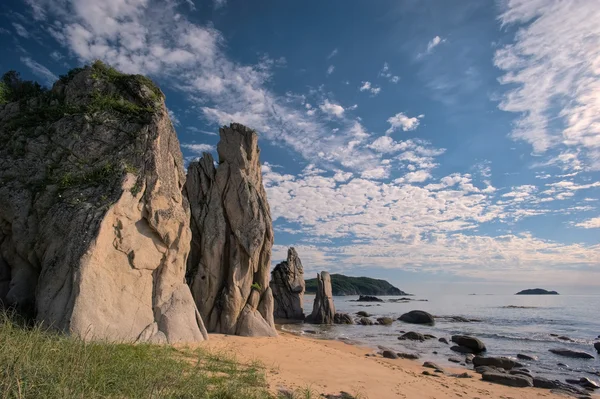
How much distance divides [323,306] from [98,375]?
37.0 metres

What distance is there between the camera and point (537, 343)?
27.5 metres

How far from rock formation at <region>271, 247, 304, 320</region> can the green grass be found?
35291mm

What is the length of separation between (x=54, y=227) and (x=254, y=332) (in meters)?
11.9

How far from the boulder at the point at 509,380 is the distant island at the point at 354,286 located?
119820mm

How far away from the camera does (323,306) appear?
135 ft

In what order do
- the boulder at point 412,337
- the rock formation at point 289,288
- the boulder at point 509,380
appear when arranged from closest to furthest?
the boulder at point 509,380, the boulder at point 412,337, the rock formation at point 289,288

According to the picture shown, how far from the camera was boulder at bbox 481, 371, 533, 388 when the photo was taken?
14.8 metres

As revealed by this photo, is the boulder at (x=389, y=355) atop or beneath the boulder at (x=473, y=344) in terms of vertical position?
beneath

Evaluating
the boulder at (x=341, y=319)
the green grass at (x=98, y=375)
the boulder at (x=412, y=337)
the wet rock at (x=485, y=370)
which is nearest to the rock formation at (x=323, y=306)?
the boulder at (x=341, y=319)

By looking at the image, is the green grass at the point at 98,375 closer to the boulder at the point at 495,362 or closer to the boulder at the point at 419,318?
the boulder at the point at 495,362

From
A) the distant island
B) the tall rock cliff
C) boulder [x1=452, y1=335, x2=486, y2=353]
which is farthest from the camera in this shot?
the distant island

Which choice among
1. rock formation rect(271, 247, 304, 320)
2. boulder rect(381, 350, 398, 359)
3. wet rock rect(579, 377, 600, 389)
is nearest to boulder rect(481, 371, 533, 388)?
wet rock rect(579, 377, 600, 389)

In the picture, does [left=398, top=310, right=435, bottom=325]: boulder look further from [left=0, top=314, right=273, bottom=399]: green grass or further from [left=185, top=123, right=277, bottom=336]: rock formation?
[left=0, top=314, right=273, bottom=399]: green grass

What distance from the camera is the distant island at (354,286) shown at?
14350 centimetres
